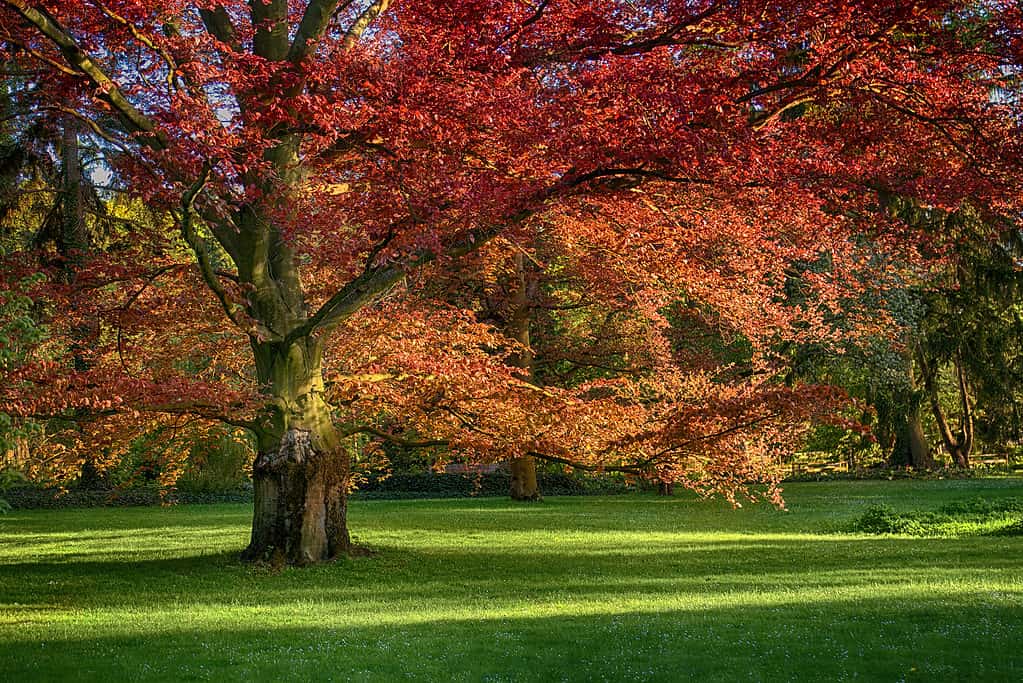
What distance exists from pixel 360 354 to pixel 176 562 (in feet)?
12.6

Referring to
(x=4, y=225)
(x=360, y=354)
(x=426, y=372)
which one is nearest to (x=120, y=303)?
(x=360, y=354)

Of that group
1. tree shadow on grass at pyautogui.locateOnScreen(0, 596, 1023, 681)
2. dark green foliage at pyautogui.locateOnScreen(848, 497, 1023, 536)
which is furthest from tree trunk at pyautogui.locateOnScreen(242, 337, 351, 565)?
dark green foliage at pyautogui.locateOnScreen(848, 497, 1023, 536)

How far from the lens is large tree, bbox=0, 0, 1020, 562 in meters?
10.7

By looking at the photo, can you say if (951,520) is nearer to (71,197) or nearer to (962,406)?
(962,406)

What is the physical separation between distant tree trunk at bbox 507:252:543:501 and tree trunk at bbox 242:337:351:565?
11442 millimetres

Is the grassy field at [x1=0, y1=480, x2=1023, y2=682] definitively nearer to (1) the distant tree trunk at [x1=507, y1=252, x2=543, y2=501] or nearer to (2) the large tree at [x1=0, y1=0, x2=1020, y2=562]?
(2) the large tree at [x1=0, y1=0, x2=1020, y2=562]

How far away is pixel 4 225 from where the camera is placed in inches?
1170

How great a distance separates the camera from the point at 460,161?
464 inches

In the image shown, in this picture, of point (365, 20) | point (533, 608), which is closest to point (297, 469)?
point (533, 608)

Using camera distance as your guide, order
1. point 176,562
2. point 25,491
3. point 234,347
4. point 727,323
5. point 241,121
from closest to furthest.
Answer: point 241,121, point 176,562, point 234,347, point 727,323, point 25,491

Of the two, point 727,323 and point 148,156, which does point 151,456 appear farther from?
point 727,323

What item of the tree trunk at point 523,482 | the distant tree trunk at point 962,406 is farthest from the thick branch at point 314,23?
the distant tree trunk at point 962,406

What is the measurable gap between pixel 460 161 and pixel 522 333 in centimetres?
1540

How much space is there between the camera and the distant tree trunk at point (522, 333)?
1040 inches
